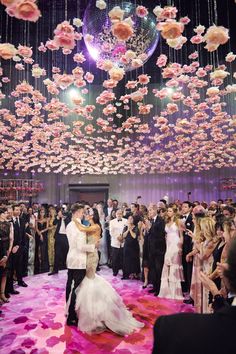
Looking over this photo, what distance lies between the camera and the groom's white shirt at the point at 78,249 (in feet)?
14.9

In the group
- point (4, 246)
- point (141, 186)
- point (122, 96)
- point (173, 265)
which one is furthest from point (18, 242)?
point (141, 186)

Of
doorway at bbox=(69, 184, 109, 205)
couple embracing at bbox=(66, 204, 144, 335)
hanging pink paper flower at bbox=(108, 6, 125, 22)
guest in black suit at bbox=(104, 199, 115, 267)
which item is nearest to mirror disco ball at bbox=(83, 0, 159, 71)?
hanging pink paper flower at bbox=(108, 6, 125, 22)

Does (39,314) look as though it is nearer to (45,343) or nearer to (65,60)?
(45,343)

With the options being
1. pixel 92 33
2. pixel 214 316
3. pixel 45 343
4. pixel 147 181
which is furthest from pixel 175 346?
pixel 147 181

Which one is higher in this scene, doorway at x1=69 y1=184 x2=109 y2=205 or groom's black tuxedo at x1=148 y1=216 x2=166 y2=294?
doorway at x1=69 y1=184 x2=109 y2=205

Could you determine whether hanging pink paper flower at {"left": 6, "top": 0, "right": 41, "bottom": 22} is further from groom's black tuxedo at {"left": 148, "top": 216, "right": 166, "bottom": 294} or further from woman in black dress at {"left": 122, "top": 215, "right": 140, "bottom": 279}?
woman in black dress at {"left": 122, "top": 215, "right": 140, "bottom": 279}

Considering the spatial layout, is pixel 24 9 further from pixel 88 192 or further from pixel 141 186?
pixel 88 192

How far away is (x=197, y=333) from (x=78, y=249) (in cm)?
360

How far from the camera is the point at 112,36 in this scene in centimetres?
548

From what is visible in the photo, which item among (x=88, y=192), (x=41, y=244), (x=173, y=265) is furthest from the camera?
(x=88, y=192)

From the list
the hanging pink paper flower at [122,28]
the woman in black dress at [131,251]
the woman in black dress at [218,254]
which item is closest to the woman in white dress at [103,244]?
the woman in black dress at [131,251]

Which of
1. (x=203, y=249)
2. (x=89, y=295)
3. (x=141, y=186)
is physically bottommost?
(x=89, y=295)

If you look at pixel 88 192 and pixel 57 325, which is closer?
pixel 57 325

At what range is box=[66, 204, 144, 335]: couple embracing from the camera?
4.30 metres
